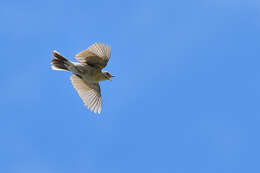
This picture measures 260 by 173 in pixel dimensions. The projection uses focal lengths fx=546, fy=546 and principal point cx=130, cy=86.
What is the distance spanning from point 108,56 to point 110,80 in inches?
60.4

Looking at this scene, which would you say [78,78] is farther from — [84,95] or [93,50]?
[93,50]

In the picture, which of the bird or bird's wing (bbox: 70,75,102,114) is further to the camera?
bird's wing (bbox: 70,75,102,114)

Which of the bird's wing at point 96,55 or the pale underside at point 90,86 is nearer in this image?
the bird's wing at point 96,55

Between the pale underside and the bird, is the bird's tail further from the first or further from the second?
the pale underside

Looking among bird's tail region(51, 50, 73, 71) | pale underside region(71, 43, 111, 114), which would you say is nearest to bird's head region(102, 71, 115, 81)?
pale underside region(71, 43, 111, 114)

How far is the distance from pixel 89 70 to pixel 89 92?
1451mm

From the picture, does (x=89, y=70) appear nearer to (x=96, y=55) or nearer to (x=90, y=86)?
(x=96, y=55)

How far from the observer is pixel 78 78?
66.0 ft

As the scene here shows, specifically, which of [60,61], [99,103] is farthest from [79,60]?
[99,103]

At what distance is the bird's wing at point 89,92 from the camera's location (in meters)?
20.1

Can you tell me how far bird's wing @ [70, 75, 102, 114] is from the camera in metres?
20.1

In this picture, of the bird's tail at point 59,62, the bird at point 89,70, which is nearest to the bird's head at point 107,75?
the bird at point 89,70

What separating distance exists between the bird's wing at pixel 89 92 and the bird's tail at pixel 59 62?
A: 1.31 meters

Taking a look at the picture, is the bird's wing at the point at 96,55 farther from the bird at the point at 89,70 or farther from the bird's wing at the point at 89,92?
the bird's wing at the point at 89,92
